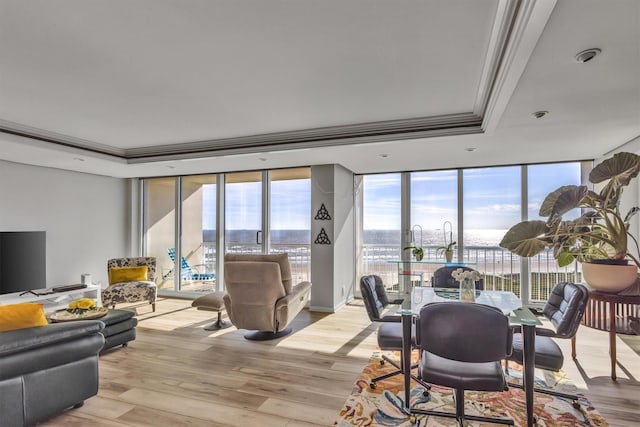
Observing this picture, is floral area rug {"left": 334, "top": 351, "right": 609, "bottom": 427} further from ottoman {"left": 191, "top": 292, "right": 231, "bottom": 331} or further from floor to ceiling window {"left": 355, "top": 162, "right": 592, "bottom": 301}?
floor to ceiling window {"left": 355, "top": 162, "right": 592, "bottom": 301}

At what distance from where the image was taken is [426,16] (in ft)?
6.64

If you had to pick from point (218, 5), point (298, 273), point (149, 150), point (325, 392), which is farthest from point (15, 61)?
point (298, 273)

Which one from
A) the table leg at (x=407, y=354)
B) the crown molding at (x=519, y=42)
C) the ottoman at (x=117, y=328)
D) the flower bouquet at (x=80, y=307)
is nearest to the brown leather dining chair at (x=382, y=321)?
the table leg at (x=407, y=354)

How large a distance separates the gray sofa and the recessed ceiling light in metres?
3.88

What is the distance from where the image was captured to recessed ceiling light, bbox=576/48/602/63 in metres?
2.02

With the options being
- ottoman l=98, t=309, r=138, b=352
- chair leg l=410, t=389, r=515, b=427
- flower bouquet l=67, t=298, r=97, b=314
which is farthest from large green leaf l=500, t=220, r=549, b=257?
flower bouquet l=67, t=298, r=97, b=314

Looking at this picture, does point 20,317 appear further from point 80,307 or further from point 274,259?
point 274,259

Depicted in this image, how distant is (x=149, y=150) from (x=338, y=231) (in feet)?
10.8

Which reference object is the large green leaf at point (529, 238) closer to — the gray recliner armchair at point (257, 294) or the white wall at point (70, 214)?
the gray recliner armchair at point (257, 294)

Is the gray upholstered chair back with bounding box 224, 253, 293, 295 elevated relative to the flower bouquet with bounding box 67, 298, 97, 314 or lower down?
elevated

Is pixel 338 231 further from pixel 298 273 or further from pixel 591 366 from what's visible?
pixel 591 366

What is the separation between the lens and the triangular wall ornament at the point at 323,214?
5673 mm

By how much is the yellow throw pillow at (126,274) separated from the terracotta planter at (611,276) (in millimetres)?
6228

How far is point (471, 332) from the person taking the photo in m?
2.04
